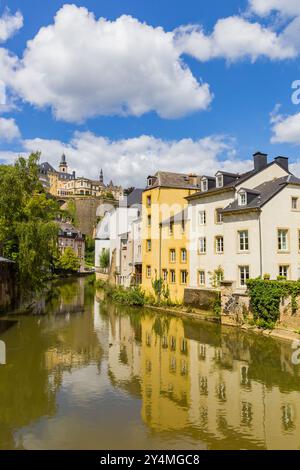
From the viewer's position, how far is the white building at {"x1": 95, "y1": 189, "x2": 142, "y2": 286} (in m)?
44.2

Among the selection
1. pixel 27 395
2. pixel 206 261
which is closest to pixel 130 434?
pixel 27 395

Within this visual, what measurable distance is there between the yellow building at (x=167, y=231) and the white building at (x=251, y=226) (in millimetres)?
2827

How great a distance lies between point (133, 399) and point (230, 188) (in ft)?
Result: 64.7

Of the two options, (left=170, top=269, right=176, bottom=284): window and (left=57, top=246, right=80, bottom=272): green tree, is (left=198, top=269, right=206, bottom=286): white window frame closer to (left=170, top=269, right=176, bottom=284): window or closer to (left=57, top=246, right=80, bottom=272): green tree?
(left=170, top=269, right=176, bottom=284): window

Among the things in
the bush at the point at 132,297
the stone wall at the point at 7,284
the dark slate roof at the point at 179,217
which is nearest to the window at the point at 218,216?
the dark slate roof at the point at 179,217

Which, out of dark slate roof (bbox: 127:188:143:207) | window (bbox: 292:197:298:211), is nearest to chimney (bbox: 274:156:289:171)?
window (bbox: 292:197:298:211)

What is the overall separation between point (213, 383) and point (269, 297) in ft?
32.0

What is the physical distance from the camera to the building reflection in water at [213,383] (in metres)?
11.2

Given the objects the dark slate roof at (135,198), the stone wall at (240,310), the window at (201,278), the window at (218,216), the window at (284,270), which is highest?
the dark slate roof at (135,198)

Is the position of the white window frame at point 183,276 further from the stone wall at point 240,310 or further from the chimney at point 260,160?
the chimney at point 260,160

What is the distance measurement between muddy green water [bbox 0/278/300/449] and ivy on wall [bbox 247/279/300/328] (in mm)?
1473

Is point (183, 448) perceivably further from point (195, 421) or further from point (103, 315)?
point (103, 315)

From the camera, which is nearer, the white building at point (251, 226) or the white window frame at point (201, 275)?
the white building at point (251, 226)

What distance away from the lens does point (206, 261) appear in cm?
3184
